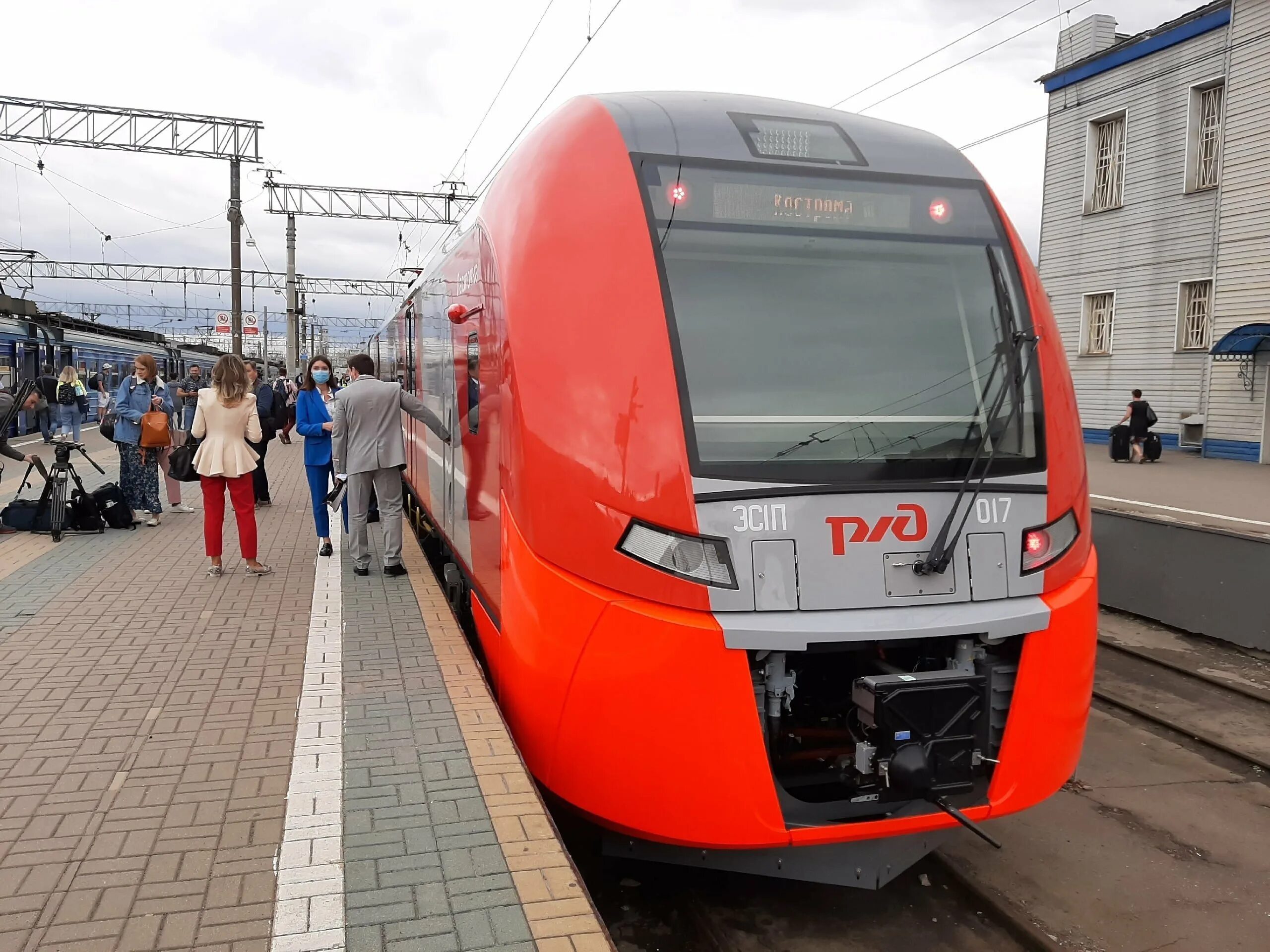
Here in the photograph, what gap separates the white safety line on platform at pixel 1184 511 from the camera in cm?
1113

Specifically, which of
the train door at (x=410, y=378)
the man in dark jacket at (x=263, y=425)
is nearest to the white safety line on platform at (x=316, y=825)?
the train door at (x=410, y=378)

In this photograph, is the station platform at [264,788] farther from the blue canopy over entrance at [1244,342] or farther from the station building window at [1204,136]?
the station building window at [1204,136]

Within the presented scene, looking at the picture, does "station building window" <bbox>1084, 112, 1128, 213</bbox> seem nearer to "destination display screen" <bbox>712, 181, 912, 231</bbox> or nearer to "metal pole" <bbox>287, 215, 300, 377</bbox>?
"destination display screen" <bbox>712, 181, 912, 231</bbox>

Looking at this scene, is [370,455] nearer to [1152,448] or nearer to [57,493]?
[57,493]

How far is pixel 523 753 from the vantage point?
3893 mm

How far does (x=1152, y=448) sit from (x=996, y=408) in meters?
17.8

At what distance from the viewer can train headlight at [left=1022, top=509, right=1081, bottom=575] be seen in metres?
3.51

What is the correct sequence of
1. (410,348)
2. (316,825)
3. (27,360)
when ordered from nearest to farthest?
(316,825), (410,348), (27,360)

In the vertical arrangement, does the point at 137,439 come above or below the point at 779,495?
below

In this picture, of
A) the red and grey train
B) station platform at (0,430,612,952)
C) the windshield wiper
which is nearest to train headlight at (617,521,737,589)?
the red and grey train

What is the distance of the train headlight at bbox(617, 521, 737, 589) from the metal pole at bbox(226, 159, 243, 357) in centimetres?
2294

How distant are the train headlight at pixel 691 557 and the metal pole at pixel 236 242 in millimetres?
22938

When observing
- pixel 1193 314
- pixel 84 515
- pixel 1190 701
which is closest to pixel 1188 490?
pixel 1193 314

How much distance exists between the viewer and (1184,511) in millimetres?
11945
